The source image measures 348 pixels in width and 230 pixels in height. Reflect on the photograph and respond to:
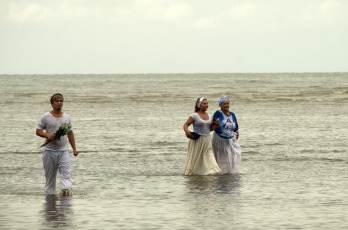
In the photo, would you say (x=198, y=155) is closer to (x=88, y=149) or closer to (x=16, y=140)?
(x=88, y=149)

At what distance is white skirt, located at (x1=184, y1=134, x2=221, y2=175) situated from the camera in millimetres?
13352

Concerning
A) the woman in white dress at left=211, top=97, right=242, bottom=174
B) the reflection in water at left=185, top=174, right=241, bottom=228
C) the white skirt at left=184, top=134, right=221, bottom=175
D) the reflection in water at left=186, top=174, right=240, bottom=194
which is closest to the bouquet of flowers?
the reflection in water at left=185, top=174, right=241, bottom=228

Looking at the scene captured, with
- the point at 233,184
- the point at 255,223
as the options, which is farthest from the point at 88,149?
the point at 255,223

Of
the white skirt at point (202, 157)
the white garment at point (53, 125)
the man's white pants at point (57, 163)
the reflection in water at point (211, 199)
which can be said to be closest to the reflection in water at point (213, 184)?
the reflection in water at point (211, 199)

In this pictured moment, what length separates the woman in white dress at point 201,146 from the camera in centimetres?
1324

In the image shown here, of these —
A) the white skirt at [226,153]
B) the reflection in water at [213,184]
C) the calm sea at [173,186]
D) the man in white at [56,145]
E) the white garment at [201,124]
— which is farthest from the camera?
the white skirt at [226,153]

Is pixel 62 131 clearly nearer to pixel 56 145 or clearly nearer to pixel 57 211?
pixel 56 145

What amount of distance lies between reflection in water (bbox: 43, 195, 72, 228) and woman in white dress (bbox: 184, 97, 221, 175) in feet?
10.3

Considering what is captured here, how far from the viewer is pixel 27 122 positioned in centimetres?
2897

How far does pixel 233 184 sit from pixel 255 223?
3.46 m

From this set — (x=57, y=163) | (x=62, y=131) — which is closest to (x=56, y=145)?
(x=57, y=163)

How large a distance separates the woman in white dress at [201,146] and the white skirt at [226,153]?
0.20 metres

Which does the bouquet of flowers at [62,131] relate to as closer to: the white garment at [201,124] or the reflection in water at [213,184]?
the reflection in water at [213,184]

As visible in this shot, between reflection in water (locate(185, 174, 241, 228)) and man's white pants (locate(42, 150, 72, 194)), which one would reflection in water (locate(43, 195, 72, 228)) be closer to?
man's white pants (locate(42, 150, 72, 194))
